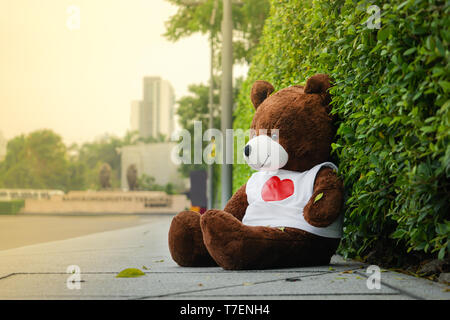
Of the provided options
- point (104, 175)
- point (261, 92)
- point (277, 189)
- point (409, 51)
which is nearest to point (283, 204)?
point (277, 189)

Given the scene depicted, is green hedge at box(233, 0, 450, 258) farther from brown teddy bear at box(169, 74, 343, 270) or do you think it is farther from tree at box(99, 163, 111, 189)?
tree at box(99, 163, 111, 189)

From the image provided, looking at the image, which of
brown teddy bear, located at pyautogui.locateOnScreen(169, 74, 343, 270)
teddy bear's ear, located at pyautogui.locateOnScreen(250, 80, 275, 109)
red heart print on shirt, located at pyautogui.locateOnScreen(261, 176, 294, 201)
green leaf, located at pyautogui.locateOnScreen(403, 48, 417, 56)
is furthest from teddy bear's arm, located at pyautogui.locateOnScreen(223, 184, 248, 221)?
green leaf, located at pyautogui.locateOnScreen(403, 48, 417, 56)

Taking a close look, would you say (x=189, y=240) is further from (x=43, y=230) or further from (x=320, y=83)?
(x=43, y=230)

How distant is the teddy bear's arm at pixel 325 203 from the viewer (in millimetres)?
3498

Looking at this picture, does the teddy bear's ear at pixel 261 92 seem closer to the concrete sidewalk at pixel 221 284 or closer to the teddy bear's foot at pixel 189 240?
the teddy bear's foot at pixel 189 240

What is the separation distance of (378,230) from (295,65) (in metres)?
2.14

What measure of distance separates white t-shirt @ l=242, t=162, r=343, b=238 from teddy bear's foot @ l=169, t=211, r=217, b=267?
1.48 feet

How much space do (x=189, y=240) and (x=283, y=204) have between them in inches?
30.7

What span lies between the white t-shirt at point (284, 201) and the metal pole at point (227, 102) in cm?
311

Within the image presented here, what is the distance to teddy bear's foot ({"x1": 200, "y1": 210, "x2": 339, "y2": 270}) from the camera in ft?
10.8

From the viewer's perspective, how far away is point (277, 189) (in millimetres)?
3951

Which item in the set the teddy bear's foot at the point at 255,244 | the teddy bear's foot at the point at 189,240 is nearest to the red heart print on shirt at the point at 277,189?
the teddy bear's foot at the point at 255,244
